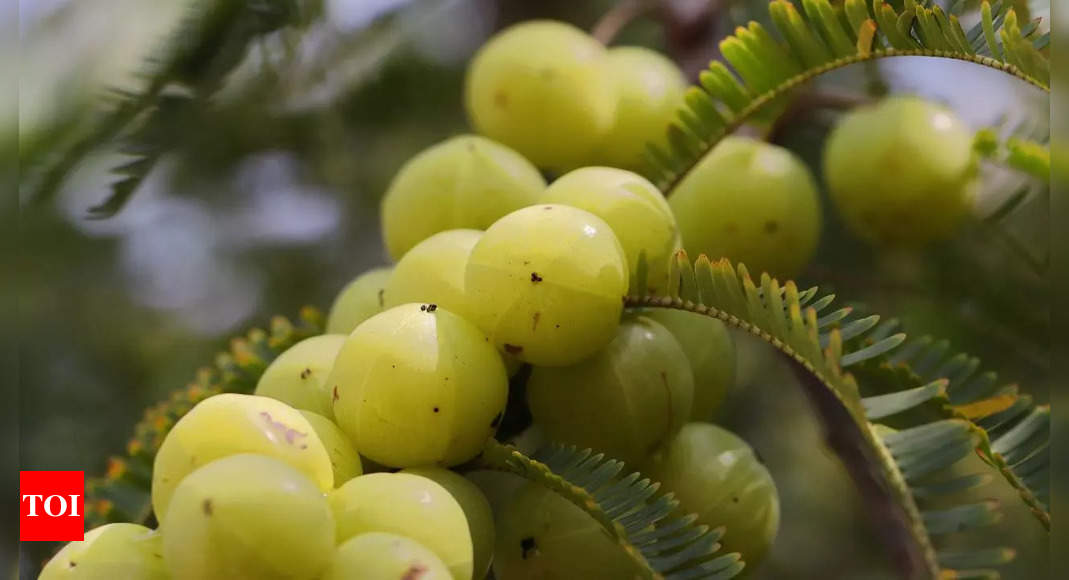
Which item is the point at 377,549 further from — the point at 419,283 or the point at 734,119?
the point at 734,119

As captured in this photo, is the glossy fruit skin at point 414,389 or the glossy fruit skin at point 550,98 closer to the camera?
the glossy fruit skin at point 414,389

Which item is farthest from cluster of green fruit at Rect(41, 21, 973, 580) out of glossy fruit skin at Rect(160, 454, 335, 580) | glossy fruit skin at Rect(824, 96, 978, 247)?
glossy fruit skin at Rect(824, 96, 978, 247)

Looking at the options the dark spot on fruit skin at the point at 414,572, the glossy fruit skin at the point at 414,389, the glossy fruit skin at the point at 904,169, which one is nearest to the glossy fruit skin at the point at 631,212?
Answer: the glossy fruit skin at the point at 414,389

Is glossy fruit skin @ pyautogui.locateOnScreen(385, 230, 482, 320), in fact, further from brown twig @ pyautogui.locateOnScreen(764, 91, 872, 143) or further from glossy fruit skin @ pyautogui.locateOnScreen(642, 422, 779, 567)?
brown twig @ pyautogui.locateOnScreen(764, 91, 872, 143)

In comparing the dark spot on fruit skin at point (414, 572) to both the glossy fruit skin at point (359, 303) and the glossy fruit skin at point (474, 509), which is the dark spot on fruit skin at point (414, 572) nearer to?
the glossy fruit skin at point (474, 509)

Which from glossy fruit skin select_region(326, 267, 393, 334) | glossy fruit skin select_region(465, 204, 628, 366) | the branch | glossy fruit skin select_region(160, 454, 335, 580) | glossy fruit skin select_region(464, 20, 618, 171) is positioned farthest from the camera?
the branch

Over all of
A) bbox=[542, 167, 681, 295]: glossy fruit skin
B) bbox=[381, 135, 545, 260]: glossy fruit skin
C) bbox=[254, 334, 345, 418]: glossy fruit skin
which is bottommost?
bbox=[254, 334, 345, 418]: glossy fruit skin

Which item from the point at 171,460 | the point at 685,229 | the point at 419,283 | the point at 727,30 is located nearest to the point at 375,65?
the point at 727,30
